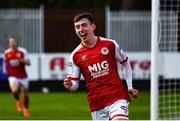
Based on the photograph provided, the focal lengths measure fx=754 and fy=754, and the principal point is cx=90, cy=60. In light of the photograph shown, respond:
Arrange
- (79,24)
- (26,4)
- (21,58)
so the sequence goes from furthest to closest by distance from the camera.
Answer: (26,4)
(21,58)
(79,24)

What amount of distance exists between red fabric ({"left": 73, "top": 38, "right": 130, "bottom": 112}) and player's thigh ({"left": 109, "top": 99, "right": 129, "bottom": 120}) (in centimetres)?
6

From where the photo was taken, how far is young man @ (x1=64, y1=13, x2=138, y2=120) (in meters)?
9.90

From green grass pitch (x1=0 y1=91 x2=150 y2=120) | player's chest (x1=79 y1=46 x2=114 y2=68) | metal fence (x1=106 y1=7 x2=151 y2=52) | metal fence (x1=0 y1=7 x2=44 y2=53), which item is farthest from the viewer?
metal fence (x1=106 y1=7 x2=151 y2=52)

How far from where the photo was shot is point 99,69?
32.8ft

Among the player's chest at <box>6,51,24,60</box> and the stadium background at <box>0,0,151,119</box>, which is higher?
the player's chest at <box>6,51,24,60</box>

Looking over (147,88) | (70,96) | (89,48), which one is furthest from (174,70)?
(89,48)

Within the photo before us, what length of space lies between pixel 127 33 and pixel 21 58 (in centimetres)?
923

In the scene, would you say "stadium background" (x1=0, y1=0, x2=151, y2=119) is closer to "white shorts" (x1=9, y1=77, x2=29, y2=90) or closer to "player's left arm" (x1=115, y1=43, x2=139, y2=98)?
"white shorts" (x1=9, y1=77, x2=29, y2=90)

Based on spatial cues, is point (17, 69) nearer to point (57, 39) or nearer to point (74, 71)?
point (57, 39)

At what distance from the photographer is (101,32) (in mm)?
29328

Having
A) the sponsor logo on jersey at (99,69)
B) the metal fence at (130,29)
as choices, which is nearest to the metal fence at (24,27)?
the metal fence at (130,29)

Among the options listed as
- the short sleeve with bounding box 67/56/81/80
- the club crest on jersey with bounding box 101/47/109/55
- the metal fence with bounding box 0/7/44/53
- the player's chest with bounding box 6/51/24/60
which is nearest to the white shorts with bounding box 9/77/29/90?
the player's chest with bounding box 6/51/24/60

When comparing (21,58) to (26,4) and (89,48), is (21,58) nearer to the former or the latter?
(89,48)

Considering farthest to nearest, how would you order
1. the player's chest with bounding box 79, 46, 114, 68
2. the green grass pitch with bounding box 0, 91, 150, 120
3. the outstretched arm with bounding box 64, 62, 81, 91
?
the green grass pitch with bounding box 0, 91, 150, 120 < the outstretched arm with bounding box 64, 62, 81, 91 < the player's chest with bounding box 79, 46, 114, 68
